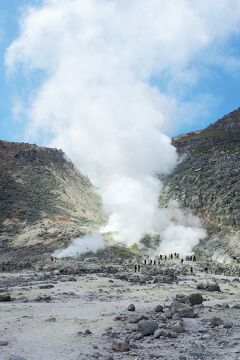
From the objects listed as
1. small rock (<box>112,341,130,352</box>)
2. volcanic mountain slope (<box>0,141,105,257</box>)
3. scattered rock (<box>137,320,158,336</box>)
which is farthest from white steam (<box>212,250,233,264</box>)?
small rock (<box>112,341,130,352</box>)

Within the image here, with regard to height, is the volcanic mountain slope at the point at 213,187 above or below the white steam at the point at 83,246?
above

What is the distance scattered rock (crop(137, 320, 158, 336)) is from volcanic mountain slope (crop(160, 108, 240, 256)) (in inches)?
1907

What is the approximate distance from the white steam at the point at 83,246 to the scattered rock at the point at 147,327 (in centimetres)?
5019

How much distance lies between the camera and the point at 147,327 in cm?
1888

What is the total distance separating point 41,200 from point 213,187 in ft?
113

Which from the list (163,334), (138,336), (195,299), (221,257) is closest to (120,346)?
(138,336)

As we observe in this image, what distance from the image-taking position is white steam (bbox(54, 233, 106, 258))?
2729 inches

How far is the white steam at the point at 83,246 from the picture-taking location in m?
69.3

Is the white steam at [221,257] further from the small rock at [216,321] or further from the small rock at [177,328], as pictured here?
the small rock at [177,328]

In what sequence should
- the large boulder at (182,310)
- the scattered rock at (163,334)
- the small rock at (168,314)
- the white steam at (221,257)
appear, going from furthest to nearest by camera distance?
1. the white steam at (221,257)
2. the large boulder at (182,310)
3. the small rock at (168,314)
4. the scattered rock at (163,334)

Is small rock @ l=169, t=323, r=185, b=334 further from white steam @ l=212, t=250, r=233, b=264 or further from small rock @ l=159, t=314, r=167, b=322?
white steam @ l=212, t=250, r=233, b=264

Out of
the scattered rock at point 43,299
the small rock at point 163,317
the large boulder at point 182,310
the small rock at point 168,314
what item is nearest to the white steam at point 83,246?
the scattered rock at point 43,299

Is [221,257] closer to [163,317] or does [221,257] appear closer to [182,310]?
[182,310]

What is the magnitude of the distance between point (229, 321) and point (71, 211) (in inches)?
3099
